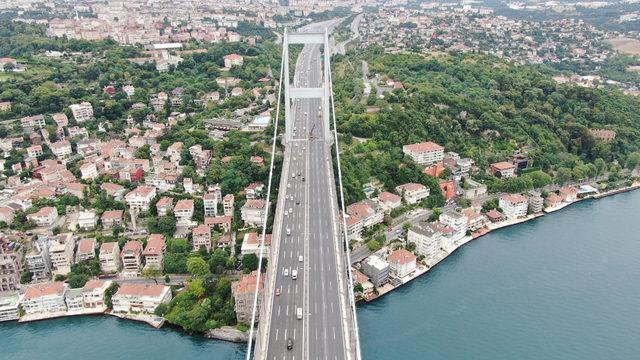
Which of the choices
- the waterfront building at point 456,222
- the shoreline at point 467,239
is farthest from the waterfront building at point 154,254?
the waterfront building at point 456,222

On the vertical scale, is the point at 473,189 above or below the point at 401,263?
above

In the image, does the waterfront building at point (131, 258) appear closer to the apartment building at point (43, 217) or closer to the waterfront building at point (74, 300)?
the waterfront building at point (74, 300)

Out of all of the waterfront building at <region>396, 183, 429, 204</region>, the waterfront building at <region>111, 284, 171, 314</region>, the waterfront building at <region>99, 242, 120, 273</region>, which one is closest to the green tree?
the waterfront building at <region>111, 284, 171, 314</region>

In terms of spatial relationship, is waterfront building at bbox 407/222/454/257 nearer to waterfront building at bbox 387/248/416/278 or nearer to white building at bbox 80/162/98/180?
waterfront building at bbox 387/248/416/278

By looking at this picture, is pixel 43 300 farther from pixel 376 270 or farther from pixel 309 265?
pixel 376 270

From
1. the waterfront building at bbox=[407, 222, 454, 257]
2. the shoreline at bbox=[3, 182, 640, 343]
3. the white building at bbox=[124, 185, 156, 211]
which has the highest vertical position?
the white building at bbox=[124, 185, 156, 211]

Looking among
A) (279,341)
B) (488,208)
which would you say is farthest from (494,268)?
(279,341)

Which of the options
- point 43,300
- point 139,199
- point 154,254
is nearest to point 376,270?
point 154,254
